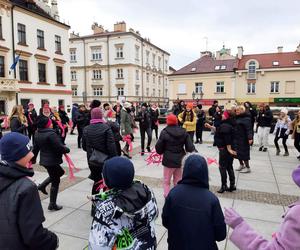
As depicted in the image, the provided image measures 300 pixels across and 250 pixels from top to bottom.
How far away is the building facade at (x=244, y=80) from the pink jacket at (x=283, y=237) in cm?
3839

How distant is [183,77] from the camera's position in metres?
42.6

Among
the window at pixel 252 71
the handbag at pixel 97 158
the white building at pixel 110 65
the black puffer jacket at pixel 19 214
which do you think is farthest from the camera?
the white building at pixel 110 65

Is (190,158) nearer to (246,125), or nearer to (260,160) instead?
(246,125)

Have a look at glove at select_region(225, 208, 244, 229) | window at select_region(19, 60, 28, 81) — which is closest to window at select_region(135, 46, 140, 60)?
window at select_region(19, 60, 28, 81)

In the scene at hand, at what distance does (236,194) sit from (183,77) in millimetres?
38132

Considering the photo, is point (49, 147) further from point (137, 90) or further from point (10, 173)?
point (137, 90)

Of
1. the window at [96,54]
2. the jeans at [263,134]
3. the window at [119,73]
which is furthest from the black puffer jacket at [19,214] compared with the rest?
the window at [96,54]

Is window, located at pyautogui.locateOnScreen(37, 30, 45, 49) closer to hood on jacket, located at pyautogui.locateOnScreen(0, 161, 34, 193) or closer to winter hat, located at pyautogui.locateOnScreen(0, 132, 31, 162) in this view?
winter hat, located at pyautogui.locateOnScreen(0, 132, 31, 162)

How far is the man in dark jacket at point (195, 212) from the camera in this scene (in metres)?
2.37

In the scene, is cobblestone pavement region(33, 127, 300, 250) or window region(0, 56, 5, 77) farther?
window region(0, 56, 5, 77)

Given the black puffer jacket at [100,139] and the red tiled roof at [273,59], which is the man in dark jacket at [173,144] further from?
the red tiled roof at [273,59]

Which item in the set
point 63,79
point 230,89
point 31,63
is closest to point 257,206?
point 31,63

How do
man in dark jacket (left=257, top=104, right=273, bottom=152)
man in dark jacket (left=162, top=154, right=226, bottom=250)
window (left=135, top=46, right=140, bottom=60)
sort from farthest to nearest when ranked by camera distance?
window (left=135, top=46, right=140, bottom=60) < man in dark jacket (left=257, top=104, right=273, bottom=152) < man in dark jacket (left=162, top=154, right=226, bottom=250)

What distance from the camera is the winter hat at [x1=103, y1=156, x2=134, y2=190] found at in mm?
2254
